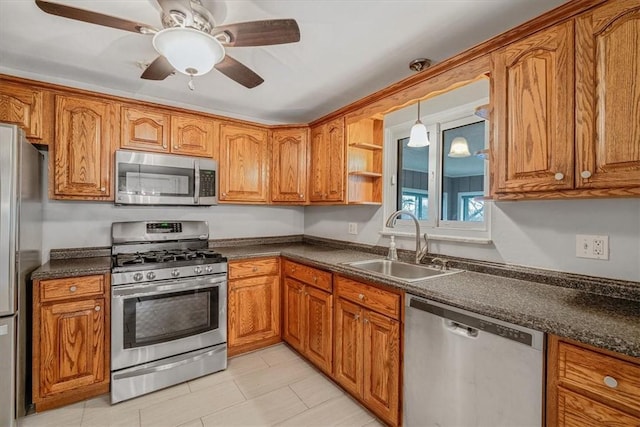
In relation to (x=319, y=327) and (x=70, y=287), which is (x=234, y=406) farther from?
(x=70, y=287)

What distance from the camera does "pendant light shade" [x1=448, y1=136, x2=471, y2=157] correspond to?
224 cm

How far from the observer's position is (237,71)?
1765mm

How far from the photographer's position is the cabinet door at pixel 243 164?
9.72 feet

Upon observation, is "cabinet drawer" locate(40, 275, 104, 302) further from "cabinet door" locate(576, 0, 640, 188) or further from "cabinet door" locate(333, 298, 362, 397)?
"cabinet door" locate(576, 0, 640, 188)

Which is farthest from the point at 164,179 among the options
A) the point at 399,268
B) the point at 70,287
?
the point at 399,268

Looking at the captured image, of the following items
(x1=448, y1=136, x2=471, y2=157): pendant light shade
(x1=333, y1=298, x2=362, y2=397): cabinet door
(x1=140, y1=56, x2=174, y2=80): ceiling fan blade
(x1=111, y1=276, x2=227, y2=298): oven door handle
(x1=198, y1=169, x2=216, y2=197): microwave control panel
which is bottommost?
(x1=333, y1=298, x2=362, y2=397): cabinet door

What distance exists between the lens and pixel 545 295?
1485 millimetres

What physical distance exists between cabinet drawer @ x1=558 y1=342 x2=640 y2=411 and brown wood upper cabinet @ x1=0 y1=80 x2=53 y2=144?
3247 millimetres

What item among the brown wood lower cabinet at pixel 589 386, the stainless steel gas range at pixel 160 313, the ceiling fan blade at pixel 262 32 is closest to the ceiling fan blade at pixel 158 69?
the ceiling fan blade at pixel 262 32

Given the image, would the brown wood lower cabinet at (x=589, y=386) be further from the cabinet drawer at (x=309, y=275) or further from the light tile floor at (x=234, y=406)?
the cabinet drawer at (x=309, y=275)

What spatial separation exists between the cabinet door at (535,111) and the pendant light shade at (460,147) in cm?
62

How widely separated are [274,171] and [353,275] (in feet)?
5.38

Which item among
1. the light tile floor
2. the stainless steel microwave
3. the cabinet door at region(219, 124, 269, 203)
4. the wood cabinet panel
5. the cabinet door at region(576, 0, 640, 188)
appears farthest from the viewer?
the cabinet door at region(219, 124, 269, 203)

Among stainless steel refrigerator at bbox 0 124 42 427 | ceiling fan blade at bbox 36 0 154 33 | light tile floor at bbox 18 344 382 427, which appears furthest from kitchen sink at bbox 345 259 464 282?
stainless steel refrigerator at bbox 0 124 42 427
